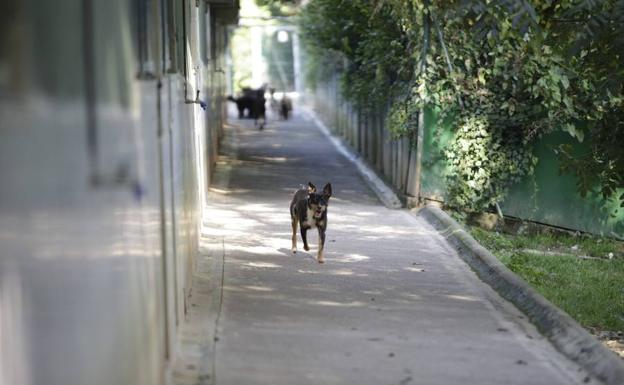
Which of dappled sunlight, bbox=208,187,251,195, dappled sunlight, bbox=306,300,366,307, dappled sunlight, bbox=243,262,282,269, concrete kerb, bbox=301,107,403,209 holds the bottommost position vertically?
concrete kerb, bbox=301,107,403,209

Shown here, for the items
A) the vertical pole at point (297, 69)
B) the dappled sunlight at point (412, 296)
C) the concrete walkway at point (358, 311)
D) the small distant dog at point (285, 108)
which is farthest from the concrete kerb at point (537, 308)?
the vertical pole at point (297, 69)

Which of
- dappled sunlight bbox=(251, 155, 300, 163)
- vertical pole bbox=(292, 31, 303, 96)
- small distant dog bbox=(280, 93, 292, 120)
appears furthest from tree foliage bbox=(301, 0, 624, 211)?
vertical pole bbox=(292, 31, 303, 96)

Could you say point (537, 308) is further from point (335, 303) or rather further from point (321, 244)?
point (321, 244)

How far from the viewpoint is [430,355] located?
25.1 ft

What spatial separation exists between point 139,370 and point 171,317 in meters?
2.10

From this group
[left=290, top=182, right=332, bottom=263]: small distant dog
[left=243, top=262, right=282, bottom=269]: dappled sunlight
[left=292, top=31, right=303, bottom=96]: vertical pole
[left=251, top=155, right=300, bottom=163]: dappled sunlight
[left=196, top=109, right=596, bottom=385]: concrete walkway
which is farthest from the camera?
[left=292, top=31, right=303, bottom=96]: vertical pole

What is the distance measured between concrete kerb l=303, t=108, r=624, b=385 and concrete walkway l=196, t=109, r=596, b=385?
0.11 meters

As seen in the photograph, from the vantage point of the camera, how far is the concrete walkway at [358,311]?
23.5 ft

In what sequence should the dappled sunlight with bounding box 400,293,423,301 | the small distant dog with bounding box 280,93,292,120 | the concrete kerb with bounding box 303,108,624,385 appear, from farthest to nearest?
the small distant dog with bounding box 280,93,292,120 → the dappled sunlight with bounding box 400,293,423,301 → the concrete kerb with bounding box 303,108,624,385

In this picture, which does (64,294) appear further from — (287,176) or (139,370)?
(287,176)

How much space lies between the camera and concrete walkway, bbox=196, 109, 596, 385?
7.18 m

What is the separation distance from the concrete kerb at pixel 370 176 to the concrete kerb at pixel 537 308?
1.64 metres

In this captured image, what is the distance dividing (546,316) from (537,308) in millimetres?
330

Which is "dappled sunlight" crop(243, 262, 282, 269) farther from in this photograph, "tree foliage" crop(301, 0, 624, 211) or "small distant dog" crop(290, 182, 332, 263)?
"tree foliage" crop(301, 0, 624, 211)
